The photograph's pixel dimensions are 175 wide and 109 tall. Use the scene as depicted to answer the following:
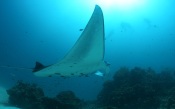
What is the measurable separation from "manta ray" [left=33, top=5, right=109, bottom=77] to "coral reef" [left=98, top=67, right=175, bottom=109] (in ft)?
17.1

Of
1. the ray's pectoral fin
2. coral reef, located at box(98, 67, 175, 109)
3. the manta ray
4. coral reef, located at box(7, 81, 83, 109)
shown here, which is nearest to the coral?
coral reef, located at box(7, 81, 83, 109)

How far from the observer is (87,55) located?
433 cm

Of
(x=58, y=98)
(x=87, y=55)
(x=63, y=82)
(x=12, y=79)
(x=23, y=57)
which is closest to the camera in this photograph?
(x=87, y=55)

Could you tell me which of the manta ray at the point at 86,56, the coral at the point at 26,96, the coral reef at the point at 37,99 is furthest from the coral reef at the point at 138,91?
the manta ray at the point at 86,56

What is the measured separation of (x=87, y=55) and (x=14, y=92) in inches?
298

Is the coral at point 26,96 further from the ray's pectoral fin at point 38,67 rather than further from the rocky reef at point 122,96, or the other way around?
the ray's pectoral fin at point 38,67

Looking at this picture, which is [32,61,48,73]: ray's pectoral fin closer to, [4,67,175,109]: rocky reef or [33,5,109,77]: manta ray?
[33,5,109,77]: manta ray

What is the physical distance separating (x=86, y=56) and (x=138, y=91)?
22.5 ft

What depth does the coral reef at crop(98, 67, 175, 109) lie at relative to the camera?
33.1ft

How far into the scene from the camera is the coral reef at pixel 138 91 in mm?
10086

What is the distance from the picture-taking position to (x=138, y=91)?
1048 centimetres

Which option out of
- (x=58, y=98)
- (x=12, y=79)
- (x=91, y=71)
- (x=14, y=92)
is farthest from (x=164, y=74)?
(x=12, y=79)

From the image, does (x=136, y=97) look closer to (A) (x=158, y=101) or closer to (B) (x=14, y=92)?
(A) (x=158, y=101)

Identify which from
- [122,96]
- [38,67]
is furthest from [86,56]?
[122,96]
